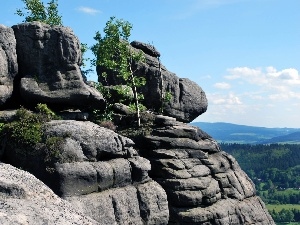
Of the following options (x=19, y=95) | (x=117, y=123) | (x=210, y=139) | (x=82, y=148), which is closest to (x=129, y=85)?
(x=117, y=123)

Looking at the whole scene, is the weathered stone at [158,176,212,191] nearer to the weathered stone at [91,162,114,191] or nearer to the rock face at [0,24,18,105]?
the weathered stone at [91,162,114,191]

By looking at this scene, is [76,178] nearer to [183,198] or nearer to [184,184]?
[183,198]

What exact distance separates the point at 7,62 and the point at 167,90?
27180mm

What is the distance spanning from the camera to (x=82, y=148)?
3488 centimetres

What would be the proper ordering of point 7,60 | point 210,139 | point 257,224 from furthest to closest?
point 210,139 → point 257,224 → point 7,60

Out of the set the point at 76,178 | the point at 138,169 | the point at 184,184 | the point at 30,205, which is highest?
the point at 30,205

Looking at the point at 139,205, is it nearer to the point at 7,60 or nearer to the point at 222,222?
the point at 222,222

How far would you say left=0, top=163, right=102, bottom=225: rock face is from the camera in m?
13.1

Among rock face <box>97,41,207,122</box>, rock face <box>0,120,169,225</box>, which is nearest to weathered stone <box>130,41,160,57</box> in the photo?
rock face <box>97,41,207,122</box>

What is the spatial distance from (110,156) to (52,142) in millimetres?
6175

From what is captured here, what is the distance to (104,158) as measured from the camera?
121ft

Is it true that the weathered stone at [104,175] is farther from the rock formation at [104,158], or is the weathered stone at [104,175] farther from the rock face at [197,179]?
the rock face at [197,179]

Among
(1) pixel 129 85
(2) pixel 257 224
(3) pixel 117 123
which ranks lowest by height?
(2) pixel 257 224

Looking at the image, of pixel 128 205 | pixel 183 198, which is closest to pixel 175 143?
pixel 183 198
